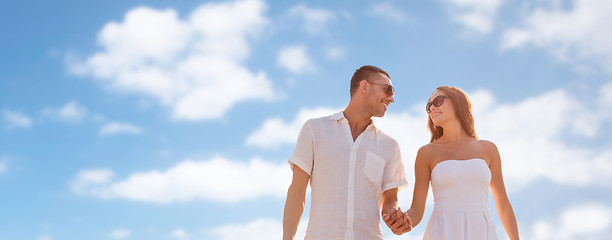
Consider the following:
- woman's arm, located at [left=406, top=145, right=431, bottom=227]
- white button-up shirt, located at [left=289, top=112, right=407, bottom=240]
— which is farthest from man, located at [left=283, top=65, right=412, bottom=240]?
woman's arm, located at [left=406, top=145, right=431, bottom=227]

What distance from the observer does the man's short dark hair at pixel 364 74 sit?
31.2 ft

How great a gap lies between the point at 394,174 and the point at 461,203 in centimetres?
122

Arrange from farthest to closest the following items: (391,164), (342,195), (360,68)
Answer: (360,68) < (391,164) < (342,195)

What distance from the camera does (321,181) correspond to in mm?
8656

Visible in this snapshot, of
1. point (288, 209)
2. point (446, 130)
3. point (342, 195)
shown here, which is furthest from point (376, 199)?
point (446, 130)

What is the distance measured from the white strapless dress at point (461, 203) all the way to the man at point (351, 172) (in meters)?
0.84

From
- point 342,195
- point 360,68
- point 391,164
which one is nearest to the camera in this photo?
point 342,195

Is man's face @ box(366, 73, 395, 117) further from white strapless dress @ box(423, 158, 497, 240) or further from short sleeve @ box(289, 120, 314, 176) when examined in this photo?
white strapless dress @ box(423, 158, 497, 240)

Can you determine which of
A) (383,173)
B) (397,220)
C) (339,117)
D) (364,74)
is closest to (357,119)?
(339,117)

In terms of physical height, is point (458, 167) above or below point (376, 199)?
above

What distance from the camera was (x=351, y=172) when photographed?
8.58 m

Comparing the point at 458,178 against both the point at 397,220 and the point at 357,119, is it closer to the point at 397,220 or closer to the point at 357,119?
the point at 397,220

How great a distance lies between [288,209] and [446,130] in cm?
310

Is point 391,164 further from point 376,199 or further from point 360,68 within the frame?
point 360,68
